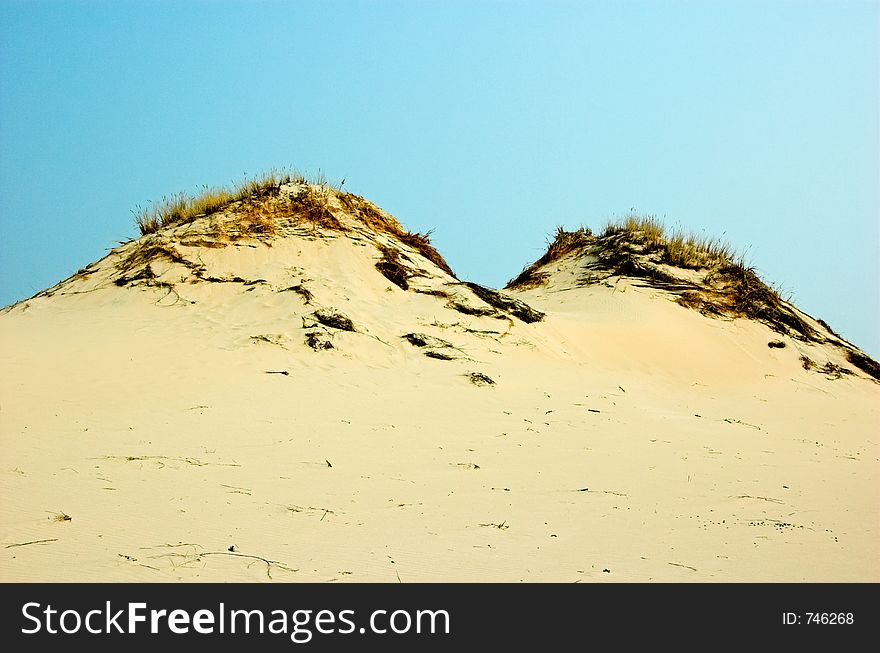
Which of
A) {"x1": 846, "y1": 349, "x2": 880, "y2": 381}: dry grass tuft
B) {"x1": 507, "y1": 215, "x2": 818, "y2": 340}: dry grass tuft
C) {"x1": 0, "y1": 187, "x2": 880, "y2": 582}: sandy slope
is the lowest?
{"x1": 0, "y1": 187, "x2": 880, "y2": 582}: sandy slope

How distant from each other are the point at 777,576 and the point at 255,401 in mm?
4545

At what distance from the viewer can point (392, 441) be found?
6094 millimetres

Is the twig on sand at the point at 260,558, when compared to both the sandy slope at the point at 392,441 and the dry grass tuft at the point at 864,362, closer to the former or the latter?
the sandy slope at the point at 392,441

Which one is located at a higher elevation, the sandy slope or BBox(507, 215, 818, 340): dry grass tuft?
BBox(507, 215, 818, 340): dry grass tuft

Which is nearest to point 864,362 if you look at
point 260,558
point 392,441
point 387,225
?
point 387,225

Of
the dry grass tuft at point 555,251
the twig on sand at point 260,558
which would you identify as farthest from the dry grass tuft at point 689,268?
the twig on sand at point 260,558

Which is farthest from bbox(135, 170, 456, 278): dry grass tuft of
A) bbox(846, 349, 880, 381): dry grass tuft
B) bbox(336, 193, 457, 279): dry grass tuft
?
bbox(846, 349, 880, 381): dry grass tuft

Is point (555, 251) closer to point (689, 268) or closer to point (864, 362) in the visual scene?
point (689, 268)

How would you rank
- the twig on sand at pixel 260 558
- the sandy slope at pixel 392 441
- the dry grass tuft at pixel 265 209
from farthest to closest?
the dry grass tuft at pixel 265 209 → the sandy slope at pixel 392 441 → the twig on sand at pixel 260 558

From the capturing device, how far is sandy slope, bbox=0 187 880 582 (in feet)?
12.5

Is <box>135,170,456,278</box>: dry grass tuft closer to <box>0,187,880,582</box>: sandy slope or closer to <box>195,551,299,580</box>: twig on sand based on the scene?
<box>0,187,880,582</box>: sandy slope

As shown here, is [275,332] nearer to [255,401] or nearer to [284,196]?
[255,401]

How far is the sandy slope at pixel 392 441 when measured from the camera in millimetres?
3809
